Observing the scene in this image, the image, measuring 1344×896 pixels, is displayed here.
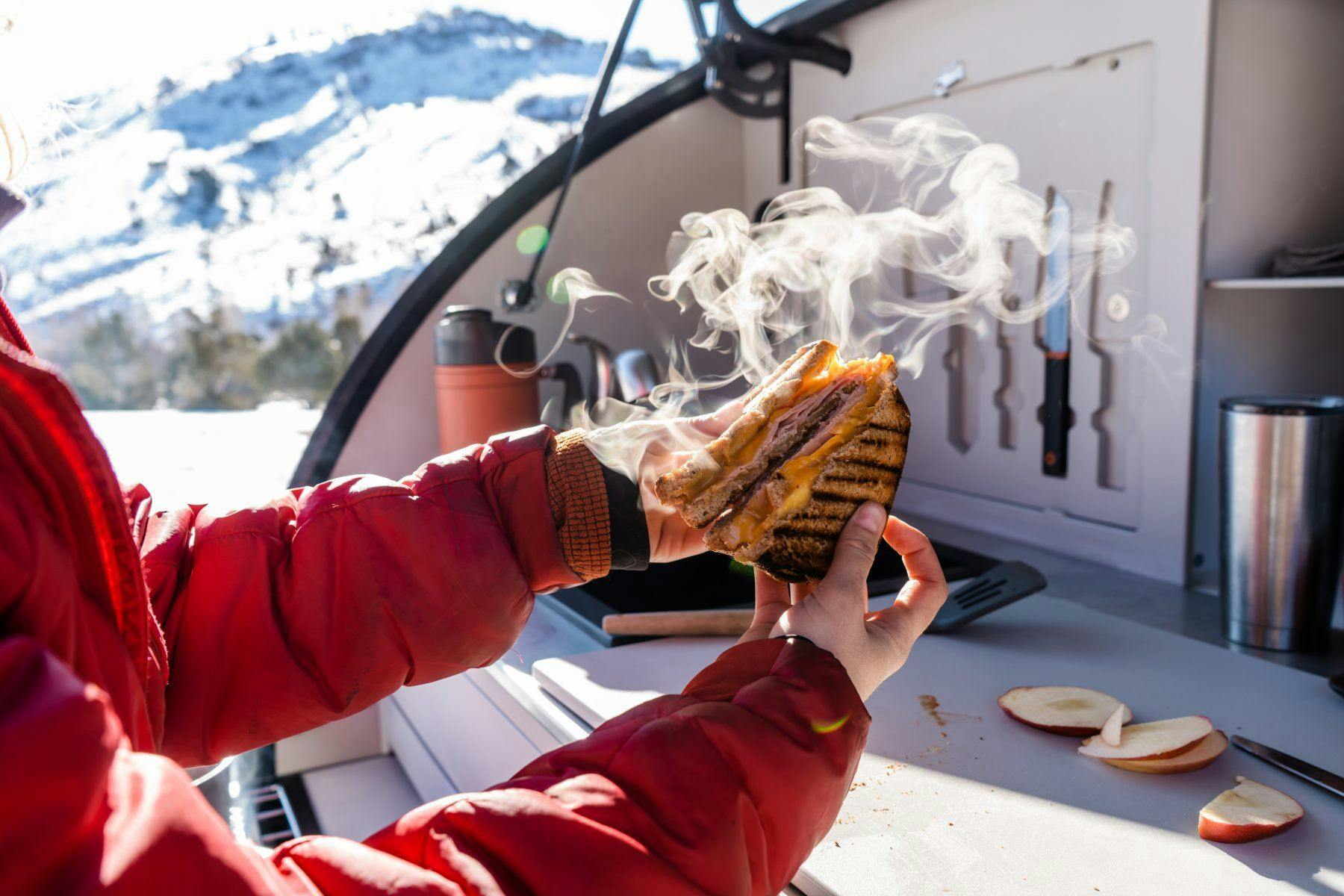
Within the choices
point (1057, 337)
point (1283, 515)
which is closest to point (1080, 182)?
point (1057, 337)

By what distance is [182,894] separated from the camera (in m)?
0.36

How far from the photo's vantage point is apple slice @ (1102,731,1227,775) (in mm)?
872

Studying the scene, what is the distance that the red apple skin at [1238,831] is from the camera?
2.46 ft

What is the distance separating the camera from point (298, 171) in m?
27.2

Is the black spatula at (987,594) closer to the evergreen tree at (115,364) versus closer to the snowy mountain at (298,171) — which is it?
the snowy mountain at (298,171)

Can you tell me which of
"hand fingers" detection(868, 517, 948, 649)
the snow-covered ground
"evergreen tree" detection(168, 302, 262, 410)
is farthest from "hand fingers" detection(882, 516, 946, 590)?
"evergreen tree" detection(168, 302, 262, 410)

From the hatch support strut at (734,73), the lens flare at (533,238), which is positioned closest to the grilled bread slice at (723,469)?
the hatch support strut at (734,73)

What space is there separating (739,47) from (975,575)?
135cm

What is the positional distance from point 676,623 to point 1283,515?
2.87ft

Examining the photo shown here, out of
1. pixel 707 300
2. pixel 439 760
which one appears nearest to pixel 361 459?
pixel 439 760

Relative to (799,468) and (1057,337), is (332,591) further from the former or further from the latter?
(1057,337)

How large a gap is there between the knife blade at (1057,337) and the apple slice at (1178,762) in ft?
2.77

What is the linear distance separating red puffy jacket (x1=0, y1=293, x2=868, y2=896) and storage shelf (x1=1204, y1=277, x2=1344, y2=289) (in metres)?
1.08

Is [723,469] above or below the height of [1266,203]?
below
